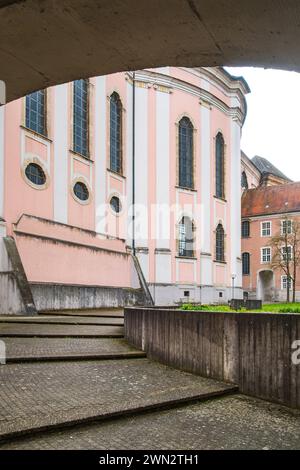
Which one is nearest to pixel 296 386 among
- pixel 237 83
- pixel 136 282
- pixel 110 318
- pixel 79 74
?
pixel 79 74

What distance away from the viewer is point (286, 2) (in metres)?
2.67

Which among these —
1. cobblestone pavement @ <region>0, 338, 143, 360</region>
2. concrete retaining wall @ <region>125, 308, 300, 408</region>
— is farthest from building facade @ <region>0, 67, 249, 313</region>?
concrete retaining wall @ <region>125, 308, 300, 408</region>

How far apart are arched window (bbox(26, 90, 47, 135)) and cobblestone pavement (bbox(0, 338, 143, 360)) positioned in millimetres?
13805

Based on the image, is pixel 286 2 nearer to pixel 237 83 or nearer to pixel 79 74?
pixel 79 74

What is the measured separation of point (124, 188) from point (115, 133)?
3.41m

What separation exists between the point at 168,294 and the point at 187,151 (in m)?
10.4

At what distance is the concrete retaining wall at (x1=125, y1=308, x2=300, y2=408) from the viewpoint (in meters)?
5.94

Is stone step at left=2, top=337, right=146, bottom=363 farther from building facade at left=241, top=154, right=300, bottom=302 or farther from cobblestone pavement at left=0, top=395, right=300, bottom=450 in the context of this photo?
building facade at left=241, top=154, right=300, bottom=302

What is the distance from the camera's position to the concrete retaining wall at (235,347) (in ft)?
19.5

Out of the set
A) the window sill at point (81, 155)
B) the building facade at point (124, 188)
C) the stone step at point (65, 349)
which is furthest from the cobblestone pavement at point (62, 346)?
the window sill at point (81, 155)

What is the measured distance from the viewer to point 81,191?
80.8ft

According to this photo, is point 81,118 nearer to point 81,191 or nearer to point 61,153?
point 61,153

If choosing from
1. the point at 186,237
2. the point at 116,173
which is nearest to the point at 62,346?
the point at 116,173

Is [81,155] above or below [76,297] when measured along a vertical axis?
above
